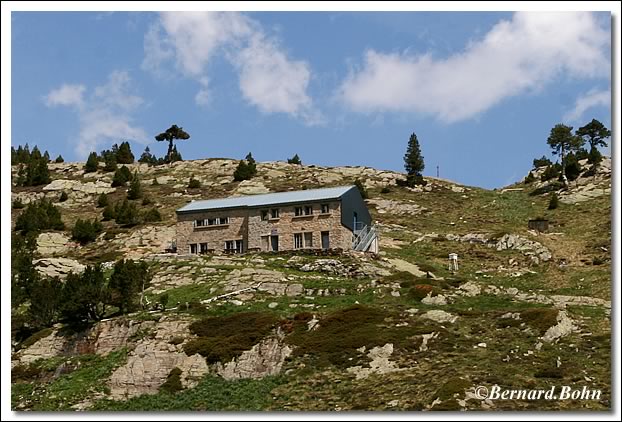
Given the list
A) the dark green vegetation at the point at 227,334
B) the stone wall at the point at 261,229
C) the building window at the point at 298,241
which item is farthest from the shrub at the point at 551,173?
the dark green vegetation at the point at 227,334

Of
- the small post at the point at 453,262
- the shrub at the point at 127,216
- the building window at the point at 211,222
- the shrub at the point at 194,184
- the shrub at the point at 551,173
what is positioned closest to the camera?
the small post at the point at 453,262

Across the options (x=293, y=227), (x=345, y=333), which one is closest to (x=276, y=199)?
(x=293, y=227)

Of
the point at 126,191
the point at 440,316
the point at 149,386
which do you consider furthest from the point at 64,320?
the point at 126,191

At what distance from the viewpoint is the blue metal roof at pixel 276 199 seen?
254ft

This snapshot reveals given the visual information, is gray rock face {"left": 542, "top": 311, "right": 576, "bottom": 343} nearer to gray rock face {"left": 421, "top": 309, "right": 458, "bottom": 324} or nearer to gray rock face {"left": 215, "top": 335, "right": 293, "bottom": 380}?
gray rock face {"left": 421, "top": 309, "right": 458, "bottom": 324}

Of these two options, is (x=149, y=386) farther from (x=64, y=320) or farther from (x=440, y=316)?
(x=440, y=316)

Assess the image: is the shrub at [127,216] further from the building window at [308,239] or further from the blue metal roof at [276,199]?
the building window at [308,239]

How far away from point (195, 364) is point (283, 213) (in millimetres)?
28636

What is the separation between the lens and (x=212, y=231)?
8131 centimetres

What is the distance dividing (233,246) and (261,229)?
3.56 m

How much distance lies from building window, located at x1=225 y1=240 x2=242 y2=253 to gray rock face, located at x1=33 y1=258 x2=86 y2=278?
1368 cm

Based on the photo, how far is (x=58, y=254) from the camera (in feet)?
287

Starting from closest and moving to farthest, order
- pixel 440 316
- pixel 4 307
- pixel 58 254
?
1. pixel 4 307
2. pixel 440 316
3. pixel 58 254

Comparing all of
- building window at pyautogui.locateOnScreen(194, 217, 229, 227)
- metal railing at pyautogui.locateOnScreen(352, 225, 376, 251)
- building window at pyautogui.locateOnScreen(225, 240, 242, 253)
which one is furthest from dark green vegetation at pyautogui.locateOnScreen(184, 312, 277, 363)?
building window at pyautogui.locateOnScreen(194, 217, 229, 227)
